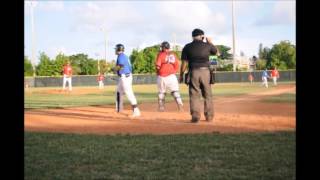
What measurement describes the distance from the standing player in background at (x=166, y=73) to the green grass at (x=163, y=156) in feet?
Result: 17.4

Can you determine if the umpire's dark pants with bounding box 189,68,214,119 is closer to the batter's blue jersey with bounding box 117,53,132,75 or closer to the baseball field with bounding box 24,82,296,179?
the baseball field with bounding box 24,82,296,179

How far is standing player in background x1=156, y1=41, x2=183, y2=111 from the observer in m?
12.2

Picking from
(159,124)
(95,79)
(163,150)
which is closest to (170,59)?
(159,124)

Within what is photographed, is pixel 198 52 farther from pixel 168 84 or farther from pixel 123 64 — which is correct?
pixel 168 84

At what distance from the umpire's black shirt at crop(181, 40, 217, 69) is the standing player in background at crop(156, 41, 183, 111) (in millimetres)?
3325

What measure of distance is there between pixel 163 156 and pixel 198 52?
3997mm

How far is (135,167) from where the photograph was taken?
15.1ft

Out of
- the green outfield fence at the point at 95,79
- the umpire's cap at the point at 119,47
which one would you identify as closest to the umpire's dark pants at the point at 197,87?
the umpire's cap at the point at 119,47

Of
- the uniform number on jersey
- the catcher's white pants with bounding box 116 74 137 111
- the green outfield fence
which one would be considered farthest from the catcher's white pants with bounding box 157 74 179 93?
the green outfield fence

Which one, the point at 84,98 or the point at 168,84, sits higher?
the point at 168,84

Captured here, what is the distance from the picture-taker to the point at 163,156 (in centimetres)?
516
